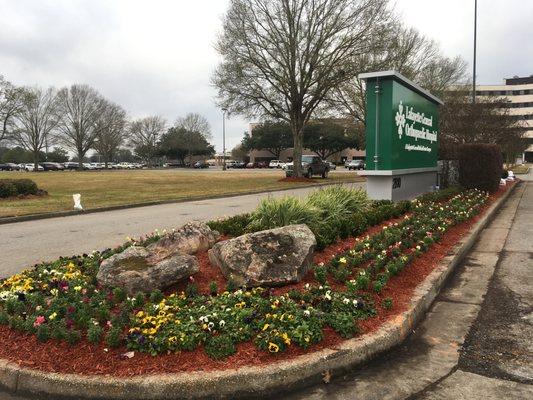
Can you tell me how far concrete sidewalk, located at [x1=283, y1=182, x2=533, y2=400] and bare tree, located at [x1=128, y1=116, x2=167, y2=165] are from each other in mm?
101017

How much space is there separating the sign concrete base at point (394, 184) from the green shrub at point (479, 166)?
2171 mm

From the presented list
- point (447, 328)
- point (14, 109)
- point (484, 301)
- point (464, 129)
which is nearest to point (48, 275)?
point (447, 328)

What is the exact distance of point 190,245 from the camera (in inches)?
234

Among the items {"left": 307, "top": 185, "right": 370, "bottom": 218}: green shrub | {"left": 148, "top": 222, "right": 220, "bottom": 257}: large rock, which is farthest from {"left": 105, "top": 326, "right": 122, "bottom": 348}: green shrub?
{"left": 307, "top": 185, "right": 370, "bottom": 218}: green shrub

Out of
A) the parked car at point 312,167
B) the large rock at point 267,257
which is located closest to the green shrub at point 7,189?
the large rock at point 267,257

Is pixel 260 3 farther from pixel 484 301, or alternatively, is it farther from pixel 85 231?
pixel 484 301

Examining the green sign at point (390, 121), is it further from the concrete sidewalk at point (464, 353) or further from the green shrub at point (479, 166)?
the concrete sidewalk at point (464, 353)

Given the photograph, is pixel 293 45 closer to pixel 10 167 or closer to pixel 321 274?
pixel 321 274

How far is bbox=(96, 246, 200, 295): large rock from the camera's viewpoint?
461 centimetres

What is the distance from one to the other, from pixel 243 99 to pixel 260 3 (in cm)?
572

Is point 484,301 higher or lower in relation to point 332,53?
lower

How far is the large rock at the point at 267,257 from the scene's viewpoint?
4.77m

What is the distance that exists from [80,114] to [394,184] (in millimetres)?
75307

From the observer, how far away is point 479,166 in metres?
15.6
